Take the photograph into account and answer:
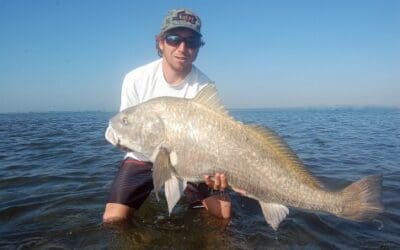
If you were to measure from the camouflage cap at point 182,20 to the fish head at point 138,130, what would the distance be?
1.62 m

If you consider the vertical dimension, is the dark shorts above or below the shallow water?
above

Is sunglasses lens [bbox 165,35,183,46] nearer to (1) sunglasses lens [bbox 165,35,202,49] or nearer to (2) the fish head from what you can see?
(1) sunglasses lens [bbox 165,35,202,49]

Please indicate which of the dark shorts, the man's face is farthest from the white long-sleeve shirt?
the man's face

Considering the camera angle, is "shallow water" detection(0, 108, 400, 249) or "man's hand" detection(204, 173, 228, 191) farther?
"shallow water" detection(0, 108, 400, 249)

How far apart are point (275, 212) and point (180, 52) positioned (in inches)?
112

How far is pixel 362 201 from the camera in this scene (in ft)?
14.8

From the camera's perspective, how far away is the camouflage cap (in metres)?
5.88

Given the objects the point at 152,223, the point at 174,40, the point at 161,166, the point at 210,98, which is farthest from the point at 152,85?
the point at 152,223

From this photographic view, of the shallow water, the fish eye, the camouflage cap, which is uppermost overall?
the camouflage cap

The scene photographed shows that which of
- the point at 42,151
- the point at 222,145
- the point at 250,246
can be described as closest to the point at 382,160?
the point at 250,246

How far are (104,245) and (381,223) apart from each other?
14.8ft

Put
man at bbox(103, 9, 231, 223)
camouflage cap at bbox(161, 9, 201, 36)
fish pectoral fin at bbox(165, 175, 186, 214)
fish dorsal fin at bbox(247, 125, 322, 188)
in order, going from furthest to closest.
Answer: man at bbox(103, 9, 231, 223) < camouflage cap at bbox(161, 9, 201, 36) < fish pectoral fin at bbox(165, 175, 186, 214) < fish dorsal fin at bbox(247, 125, 322, 188)

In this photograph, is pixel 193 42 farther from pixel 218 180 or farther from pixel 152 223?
pixel 152 223

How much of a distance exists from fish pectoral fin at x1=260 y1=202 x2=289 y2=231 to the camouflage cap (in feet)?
9.50
